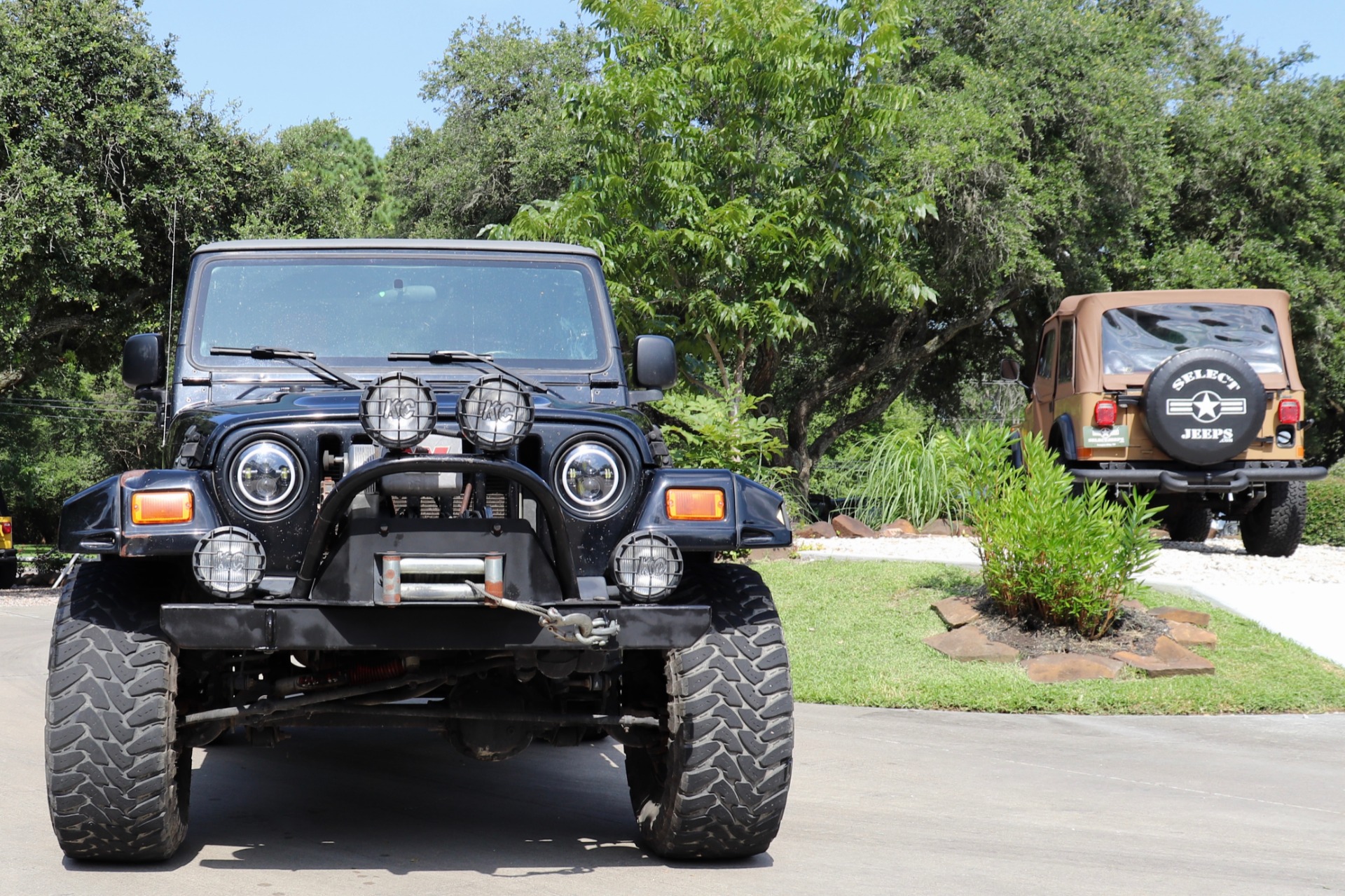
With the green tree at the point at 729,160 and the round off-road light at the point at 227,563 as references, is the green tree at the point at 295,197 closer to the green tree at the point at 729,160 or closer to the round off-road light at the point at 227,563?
the green tree at the point at 729,160

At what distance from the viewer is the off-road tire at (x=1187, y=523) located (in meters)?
16.1

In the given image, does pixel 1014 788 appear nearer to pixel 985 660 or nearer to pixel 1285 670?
pixel 985 660

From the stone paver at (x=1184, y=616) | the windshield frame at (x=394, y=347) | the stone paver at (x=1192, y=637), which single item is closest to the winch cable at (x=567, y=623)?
the windshield frame at (x=394, y=347)

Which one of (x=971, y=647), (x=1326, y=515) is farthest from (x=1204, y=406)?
(x=1326, y=515)

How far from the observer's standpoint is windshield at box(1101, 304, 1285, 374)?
42.5 feet

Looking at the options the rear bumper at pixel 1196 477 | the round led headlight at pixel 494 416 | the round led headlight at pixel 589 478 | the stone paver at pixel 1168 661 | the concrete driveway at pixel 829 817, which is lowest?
the concrete driveway at pixel 829 817

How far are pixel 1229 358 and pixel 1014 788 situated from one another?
7.22 metres

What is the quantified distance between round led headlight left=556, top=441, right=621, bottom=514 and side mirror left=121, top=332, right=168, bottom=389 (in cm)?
228

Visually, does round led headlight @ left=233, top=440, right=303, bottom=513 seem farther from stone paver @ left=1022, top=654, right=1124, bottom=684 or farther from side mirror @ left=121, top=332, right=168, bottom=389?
stone paver @ left=1022, top=654, right=1124, bottom=684

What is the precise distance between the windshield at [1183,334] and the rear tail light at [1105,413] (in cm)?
38

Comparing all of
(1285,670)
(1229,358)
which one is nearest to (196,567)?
(1285,670)

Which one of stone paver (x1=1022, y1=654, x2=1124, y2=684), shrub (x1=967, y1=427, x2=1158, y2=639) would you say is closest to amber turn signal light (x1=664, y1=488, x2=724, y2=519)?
stone paver (x1=1022, y1=654, x2=1124, y2=684)

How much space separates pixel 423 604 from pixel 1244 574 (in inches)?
388

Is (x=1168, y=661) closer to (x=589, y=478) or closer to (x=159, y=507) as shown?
(x=589, y=478)
